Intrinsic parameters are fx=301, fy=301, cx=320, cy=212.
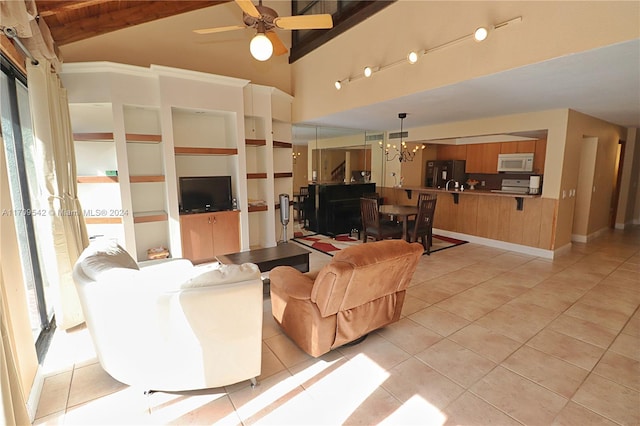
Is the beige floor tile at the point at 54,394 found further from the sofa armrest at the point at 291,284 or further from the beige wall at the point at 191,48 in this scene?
the beige wall at the point at 191,48

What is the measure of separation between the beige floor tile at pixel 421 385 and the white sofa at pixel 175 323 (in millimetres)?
974

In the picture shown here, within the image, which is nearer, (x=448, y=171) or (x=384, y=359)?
(x=384, y=359)

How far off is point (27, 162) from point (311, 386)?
10.4 feet

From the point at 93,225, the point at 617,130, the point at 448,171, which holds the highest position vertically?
the point at 617,130

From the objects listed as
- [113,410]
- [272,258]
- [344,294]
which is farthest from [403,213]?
[113,410]

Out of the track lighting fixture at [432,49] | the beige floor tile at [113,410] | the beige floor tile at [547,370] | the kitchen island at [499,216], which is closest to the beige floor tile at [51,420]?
the beige floor tile at [113,410]

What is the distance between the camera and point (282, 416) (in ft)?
6.05

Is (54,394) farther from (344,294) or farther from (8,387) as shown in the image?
(344,294)

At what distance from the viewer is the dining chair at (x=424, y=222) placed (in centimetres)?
507

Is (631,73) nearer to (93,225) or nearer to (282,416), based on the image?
(282,416)

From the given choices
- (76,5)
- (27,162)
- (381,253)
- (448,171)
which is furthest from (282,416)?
(448,171)

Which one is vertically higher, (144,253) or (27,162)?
(27,162)

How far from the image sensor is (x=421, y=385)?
2.10m

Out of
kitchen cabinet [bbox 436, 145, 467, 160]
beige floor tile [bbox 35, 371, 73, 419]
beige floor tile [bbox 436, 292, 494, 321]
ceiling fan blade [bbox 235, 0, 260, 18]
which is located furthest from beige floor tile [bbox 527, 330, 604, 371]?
kitchen cabinet [bbox 436, 145, 467, 160]
